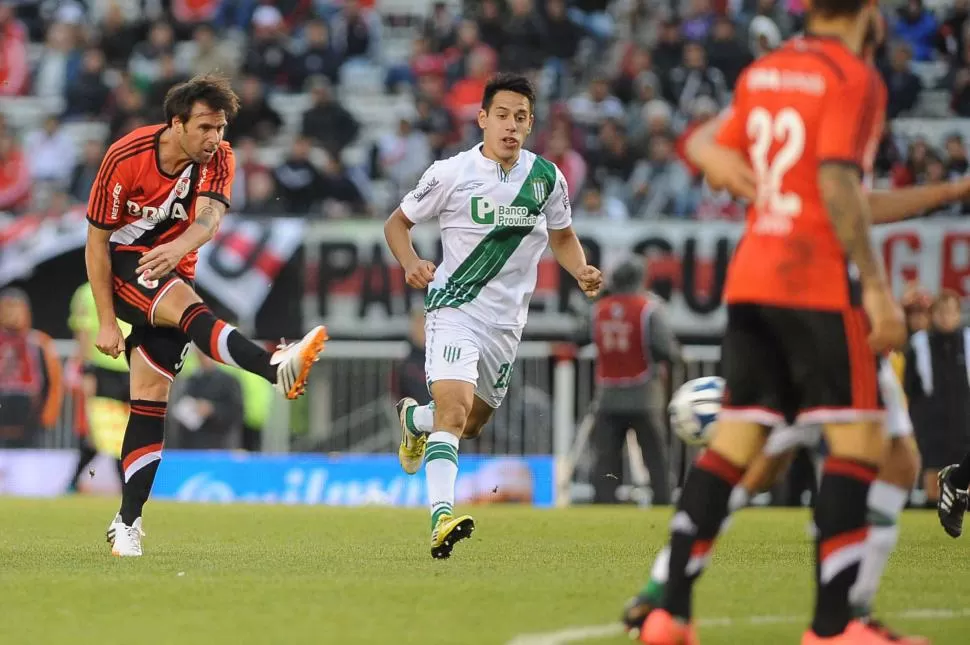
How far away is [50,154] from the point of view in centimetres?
2212

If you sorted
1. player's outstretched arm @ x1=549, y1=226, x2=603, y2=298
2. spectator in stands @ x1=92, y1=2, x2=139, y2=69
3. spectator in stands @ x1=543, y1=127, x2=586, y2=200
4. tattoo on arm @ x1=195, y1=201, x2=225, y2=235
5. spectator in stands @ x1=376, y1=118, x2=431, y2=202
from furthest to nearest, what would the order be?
spectator in stands @ x1=92, y1=2, x2=139, y2=69 → spectator in stands @ x1=376, y1=118, x2=431, y2=202 → spectator in stands @ x1=543, y1=127, x2=586, y2=200 → player's outstretched arm @ x1=549, y1=226, x2=603, y2=298 → tattoo on arm @ x1=195, y1=201, x2=225, y2=235

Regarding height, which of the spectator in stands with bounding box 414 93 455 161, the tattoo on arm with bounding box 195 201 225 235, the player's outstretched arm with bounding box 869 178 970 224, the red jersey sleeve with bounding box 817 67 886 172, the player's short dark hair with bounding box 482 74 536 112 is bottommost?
the player's outstretched arm with bounding box 869 178 970 224

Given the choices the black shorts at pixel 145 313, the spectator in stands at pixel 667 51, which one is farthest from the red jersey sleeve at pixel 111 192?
the spectator in stands at pixel 667 51

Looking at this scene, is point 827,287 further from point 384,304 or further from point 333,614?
point 384,304

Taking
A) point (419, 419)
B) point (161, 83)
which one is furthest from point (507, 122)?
point (161, 83)

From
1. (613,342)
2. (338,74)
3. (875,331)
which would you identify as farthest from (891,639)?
(338,74)

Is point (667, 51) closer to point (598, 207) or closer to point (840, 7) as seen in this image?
point (598, 207)

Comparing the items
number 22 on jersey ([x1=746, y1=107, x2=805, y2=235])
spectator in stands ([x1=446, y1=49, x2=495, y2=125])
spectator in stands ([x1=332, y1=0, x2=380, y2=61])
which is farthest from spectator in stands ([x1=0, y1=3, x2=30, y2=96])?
number 22 on jersey ([x1=746, y1=107, x2=805, y2=235])

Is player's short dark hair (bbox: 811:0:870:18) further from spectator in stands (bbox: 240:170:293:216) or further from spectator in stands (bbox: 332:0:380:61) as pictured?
spectator in stands (bbox: 332:0:380:61)

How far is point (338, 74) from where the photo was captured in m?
23.7

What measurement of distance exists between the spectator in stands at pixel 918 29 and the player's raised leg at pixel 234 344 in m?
15.4

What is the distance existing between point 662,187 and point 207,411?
5965 mm

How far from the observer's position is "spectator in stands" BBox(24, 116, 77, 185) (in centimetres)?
2194

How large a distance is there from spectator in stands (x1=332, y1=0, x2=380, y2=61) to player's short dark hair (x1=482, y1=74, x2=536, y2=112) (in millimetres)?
14442
